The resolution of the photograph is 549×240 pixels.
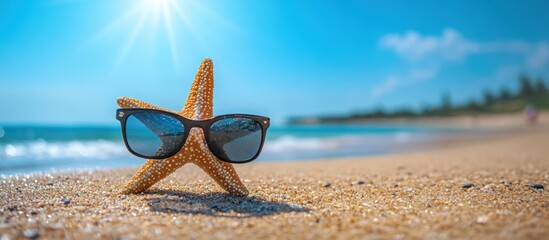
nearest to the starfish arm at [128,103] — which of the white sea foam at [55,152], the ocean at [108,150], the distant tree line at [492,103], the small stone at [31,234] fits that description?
the small stone at [31,234]

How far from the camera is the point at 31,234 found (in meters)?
2.82

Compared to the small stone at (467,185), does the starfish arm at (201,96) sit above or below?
above

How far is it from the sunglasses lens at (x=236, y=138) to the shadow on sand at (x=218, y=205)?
0.47 metres

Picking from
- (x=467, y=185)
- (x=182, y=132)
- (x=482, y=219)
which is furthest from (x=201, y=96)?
(x=467, y=185)

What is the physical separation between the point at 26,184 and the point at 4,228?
2913 mm

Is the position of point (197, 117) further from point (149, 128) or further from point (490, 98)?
point (490, 98)

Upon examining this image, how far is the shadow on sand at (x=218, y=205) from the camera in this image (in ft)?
12.0

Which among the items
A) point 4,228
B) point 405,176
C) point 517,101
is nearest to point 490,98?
point 517,101

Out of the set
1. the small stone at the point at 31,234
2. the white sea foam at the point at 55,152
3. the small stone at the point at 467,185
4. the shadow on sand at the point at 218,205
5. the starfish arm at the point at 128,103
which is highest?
the starfish arm at the point at 128,103

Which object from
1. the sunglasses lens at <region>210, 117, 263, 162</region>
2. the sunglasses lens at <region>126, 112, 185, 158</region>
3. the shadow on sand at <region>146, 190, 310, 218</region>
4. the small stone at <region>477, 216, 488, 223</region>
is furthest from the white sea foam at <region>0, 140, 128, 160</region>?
the small stone at <region>477, 216, 488, 223</region>

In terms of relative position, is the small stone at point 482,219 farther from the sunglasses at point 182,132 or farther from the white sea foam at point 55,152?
the white sea foam at point 55,152

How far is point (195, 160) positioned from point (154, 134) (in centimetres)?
53

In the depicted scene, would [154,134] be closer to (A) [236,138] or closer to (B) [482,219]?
(A) [236,138]

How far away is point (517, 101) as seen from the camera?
83.2m
